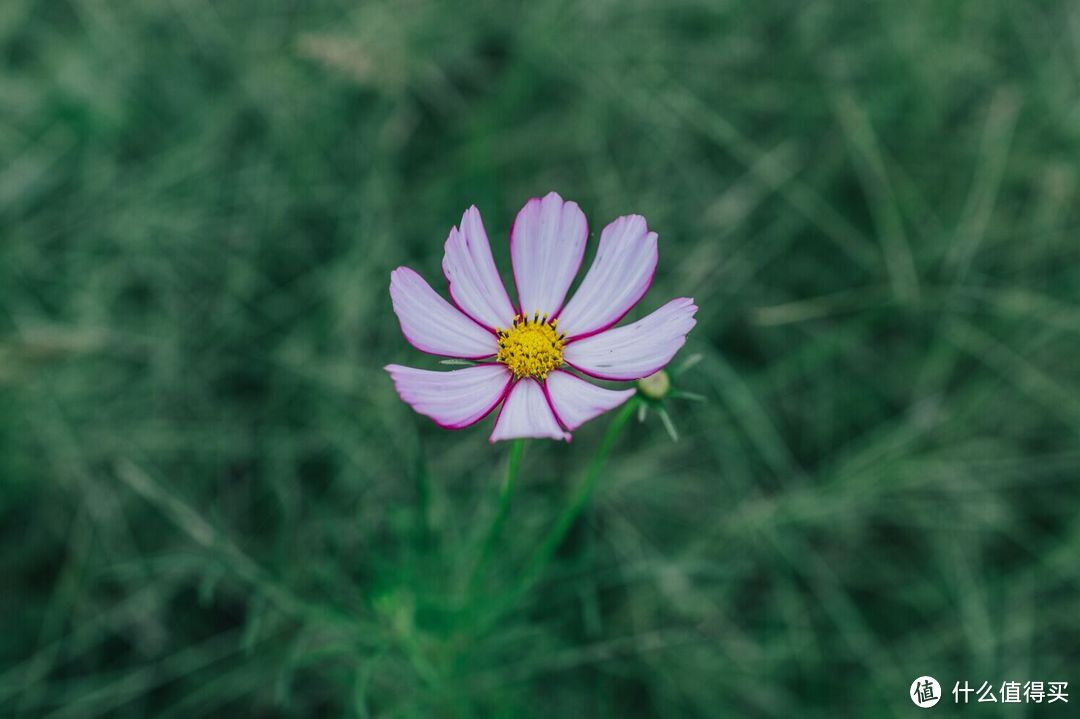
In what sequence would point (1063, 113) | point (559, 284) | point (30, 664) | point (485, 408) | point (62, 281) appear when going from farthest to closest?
point (1063, 113) → point (62, 281) → point (30, 664) → point (559, 284) → point (485, 408)

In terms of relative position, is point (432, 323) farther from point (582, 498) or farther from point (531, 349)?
point (582, 498)

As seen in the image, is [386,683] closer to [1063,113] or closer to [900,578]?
[900,578]

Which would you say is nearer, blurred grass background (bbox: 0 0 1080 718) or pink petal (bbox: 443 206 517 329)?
pink petal (bbox: 443 206 517 329)

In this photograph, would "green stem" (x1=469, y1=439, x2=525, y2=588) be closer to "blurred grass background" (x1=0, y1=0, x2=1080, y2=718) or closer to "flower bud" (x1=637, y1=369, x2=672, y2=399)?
"flower bud" (x1=637, y1=369, x2=672, y2=399)

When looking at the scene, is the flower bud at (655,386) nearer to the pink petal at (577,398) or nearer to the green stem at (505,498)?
the pink petal at (577,398)

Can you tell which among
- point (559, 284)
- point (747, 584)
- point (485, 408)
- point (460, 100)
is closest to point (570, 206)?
point (559, 284)

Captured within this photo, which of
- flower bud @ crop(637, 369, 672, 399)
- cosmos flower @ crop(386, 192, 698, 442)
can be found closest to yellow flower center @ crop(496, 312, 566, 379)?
cosmos flower @ crop(386, 192, 698, 442)
